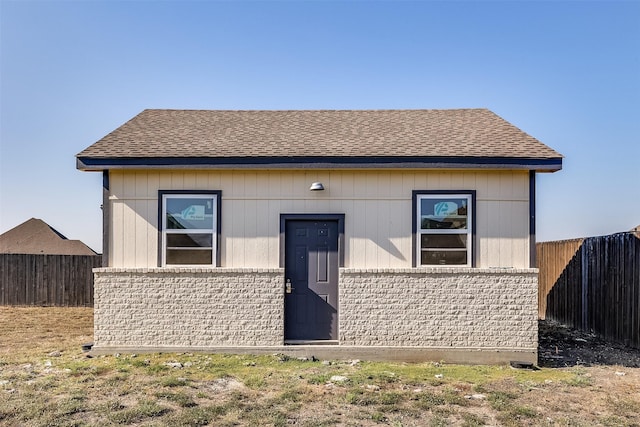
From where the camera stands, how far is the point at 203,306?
7.77 m

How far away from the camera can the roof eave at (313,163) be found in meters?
7.59

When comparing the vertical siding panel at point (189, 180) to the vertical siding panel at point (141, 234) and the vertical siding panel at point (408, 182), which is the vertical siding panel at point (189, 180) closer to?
the vertical siding panel at point (141, 234)

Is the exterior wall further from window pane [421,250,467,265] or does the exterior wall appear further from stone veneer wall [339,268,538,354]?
window pane [421,250,467,265]

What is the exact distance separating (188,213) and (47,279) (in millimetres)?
8686

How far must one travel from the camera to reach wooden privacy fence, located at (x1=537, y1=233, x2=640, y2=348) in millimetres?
8797

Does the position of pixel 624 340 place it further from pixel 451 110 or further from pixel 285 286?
pixel 285 286

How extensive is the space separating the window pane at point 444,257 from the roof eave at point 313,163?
4.81ft

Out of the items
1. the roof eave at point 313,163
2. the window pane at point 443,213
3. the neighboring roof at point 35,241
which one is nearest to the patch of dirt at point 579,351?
the window pane at point 443,213

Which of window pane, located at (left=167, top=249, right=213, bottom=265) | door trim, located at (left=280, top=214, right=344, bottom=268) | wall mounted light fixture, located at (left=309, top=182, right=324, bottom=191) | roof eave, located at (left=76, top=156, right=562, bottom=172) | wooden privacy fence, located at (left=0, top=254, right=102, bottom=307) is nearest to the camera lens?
roof eave, located at (left=76, top=156, right=562, bottom=172)

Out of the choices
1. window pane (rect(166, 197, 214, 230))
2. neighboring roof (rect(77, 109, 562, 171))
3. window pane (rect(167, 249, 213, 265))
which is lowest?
window pane (rect(167, 249, 213, 265))

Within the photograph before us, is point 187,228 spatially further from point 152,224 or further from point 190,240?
point 152,224

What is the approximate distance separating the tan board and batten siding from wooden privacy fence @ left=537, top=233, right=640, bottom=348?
9.56ft

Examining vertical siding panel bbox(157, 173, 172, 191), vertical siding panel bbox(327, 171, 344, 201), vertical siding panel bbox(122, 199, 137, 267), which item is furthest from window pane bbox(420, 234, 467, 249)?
vertical siding panel bbox(122, 199, 137, 267)

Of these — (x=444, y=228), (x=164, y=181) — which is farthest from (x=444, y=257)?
(x=164, y=181)
